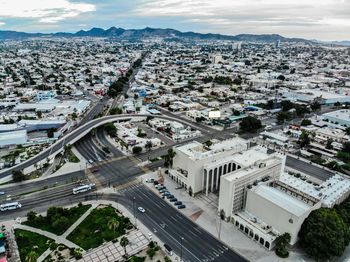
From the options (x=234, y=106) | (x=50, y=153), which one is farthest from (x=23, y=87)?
(x=234, y=106)

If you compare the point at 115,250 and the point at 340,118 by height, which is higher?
the point at 340,118

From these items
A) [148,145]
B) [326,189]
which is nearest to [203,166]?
[326,189]

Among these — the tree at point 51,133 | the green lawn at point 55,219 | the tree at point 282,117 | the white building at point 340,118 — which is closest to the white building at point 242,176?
the green lawn at point 55,219

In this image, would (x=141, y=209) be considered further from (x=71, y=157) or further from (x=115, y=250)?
(x=71, y=157)

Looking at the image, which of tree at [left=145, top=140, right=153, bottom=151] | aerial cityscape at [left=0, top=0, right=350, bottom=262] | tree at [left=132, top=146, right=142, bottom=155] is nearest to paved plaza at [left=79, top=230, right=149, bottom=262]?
aerial cityscape at [left=0, top=0, right=350, bottom=262]

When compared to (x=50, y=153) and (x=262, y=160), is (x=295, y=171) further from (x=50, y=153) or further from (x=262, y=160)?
(x=50, y=153)

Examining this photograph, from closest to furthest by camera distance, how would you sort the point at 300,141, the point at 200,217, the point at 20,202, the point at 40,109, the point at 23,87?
the point at 200,217
the point at 20,202
the point at 300,141
the point at 40,109
the point at 23,87
